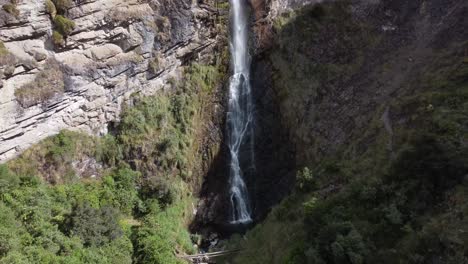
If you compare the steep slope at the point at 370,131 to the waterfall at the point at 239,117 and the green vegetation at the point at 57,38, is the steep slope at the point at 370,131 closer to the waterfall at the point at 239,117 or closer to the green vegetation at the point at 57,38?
the waterfall at the point at 239,117

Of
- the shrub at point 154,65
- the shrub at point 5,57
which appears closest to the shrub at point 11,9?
the shrub at point 5,57

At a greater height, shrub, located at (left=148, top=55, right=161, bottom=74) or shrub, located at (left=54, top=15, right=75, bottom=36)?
shrub, located at (left=54, top=15, right=75, bottom=36)

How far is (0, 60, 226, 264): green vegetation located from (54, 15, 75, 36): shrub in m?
5.25

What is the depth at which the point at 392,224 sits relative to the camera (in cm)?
1691

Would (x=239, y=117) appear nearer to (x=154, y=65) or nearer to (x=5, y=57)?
(x=154, y=65)

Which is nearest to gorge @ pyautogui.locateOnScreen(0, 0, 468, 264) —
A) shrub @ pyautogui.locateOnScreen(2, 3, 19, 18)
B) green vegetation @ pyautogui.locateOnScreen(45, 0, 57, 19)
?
shrub @ pyautogui.locateOnScreen(2, 3, 19, 18)

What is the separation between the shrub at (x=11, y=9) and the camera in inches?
731

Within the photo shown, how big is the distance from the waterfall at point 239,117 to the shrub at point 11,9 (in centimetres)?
1333

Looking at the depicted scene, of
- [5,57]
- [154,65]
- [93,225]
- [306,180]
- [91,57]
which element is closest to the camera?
[5,57]

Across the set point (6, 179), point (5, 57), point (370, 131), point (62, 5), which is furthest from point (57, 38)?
point (370, 131)

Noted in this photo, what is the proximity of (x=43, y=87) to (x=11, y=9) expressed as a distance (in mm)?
3800

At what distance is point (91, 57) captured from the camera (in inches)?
878

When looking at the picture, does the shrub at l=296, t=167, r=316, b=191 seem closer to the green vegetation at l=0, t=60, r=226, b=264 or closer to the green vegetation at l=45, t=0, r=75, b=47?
the green vegetation at l=0, t=60, r=226, b=264

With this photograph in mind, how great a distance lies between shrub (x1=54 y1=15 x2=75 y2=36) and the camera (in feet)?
67.0
